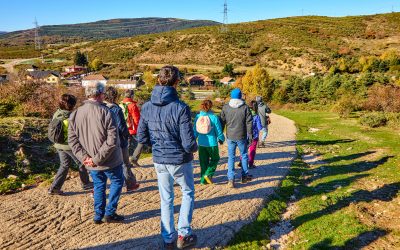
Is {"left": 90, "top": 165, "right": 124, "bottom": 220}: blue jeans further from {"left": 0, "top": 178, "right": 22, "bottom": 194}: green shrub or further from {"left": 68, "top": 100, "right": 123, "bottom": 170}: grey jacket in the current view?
{"left": 0, "top": 178, "right": 22, "bottom": 194}: green shrub

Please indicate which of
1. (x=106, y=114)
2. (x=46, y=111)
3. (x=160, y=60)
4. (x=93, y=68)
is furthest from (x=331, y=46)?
(x=106, y=114)

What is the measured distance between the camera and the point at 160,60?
8494 cm

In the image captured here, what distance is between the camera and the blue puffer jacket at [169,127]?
416 centimetres

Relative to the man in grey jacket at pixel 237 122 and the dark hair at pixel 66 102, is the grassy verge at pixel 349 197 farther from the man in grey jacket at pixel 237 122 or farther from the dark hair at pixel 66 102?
→ the dark hair at pixel 66 102

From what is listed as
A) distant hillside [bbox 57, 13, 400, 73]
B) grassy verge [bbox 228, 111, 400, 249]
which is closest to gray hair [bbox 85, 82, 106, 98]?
grassy verge [bbox 228, 111, 400, 249]

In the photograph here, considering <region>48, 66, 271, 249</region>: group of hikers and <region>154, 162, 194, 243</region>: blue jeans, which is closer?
<region>48, 66, 271, 249</region>: group of hikers

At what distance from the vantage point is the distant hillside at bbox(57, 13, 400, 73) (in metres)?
72.3

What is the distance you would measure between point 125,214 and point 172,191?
1874mm

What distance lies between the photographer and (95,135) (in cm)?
489

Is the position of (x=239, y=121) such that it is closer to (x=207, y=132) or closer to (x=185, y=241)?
(x=207, y=132)

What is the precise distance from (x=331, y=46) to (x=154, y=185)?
79439mm

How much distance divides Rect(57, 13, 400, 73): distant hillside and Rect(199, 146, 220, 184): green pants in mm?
60366

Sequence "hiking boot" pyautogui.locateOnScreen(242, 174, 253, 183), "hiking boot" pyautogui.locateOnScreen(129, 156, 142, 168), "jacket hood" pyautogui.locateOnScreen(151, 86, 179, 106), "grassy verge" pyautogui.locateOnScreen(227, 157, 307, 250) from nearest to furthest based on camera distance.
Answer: "jacket hood" pyautogui.locateOnScreen(151, 86, 179, 106) < "grassy verge" pyautogui.locateOnScreen(227, 157, 307, 250) < "hiking boot" pyautogui.locateOnScreen(242, 174, 253, 183) < "hiking boot" pyautogui.locateOnScreen(129, 156, 142, 168)

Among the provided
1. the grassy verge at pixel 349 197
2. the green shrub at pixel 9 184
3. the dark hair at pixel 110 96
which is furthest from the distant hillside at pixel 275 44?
the green shrub at pixel 9 184
